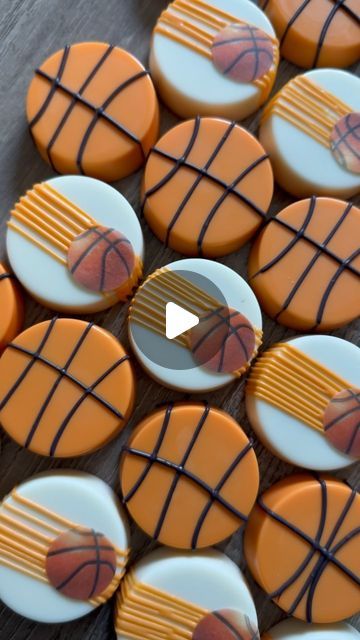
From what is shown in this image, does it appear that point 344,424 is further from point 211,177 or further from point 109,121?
point 109,121

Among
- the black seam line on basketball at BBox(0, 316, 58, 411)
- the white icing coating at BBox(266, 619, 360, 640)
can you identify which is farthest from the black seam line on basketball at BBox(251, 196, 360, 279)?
the white icing coating at BBox(266, 619, 360, 640)

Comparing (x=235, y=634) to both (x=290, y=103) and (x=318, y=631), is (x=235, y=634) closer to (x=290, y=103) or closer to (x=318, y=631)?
(x=318, y=631)

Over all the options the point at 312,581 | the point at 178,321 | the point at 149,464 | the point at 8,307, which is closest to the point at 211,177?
the point at 178,321

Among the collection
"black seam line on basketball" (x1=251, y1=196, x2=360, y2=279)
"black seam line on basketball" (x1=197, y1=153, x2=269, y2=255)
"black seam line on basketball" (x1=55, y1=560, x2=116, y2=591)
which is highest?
"black seam line on basketball" (x1=197, y1=153, x2=269, y2=255)

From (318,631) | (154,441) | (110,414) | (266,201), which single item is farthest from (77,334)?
(318,631)

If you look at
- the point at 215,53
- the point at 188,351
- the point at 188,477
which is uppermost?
the point at 215,53

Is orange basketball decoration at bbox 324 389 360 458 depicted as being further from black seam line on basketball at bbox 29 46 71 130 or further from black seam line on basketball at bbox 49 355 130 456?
black seam line on basketball at bbox 29 46 71 130

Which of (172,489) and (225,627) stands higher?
(172,489)

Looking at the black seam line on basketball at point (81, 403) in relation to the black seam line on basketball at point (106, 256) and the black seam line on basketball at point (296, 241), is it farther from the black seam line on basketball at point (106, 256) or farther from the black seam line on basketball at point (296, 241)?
the black seam line on basketball at point (296, 241)

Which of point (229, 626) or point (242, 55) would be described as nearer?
point (229, 626)
